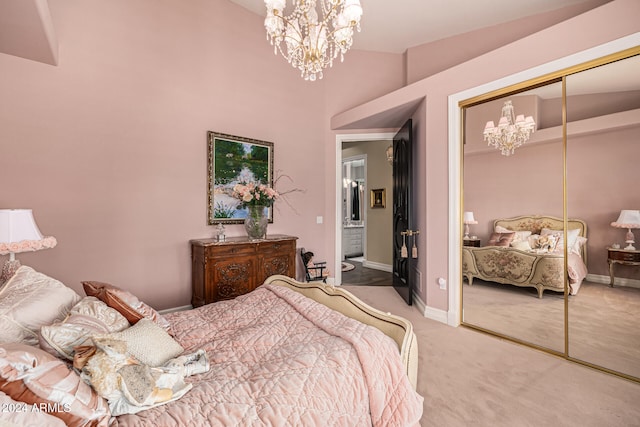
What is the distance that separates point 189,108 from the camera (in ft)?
11.0

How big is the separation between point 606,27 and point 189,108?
152 inches

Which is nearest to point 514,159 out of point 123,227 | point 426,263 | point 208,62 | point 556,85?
point 556,85

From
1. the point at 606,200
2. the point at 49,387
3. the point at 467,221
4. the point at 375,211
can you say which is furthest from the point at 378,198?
the point at 49,387

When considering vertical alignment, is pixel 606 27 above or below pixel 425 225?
above

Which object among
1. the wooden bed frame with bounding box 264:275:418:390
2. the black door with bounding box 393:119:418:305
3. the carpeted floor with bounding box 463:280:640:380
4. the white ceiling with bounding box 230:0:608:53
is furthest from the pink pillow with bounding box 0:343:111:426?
the white ceiling with bounding box 230:0:608:53

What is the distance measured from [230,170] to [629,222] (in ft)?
12.6

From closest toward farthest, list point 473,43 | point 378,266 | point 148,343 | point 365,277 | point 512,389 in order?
1. point 148,343
2. point 512,389
3. point 473,43
4. point 365,277
5. point 378,266

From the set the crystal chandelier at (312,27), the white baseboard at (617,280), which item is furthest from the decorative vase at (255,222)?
the white baseboard at (617,280)

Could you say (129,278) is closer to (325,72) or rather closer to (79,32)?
(79,32)

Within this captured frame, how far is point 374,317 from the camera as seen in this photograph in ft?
5.65

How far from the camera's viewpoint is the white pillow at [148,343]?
123 cm

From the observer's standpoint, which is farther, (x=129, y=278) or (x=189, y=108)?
(x=189, y=108)

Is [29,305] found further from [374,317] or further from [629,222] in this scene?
[629,222]

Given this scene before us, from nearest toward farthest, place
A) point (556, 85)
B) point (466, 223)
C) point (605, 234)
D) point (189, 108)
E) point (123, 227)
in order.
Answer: point (605, 234) → point (556, 85) → point (123, 227) → point (466, 223) → point (189, 108)
